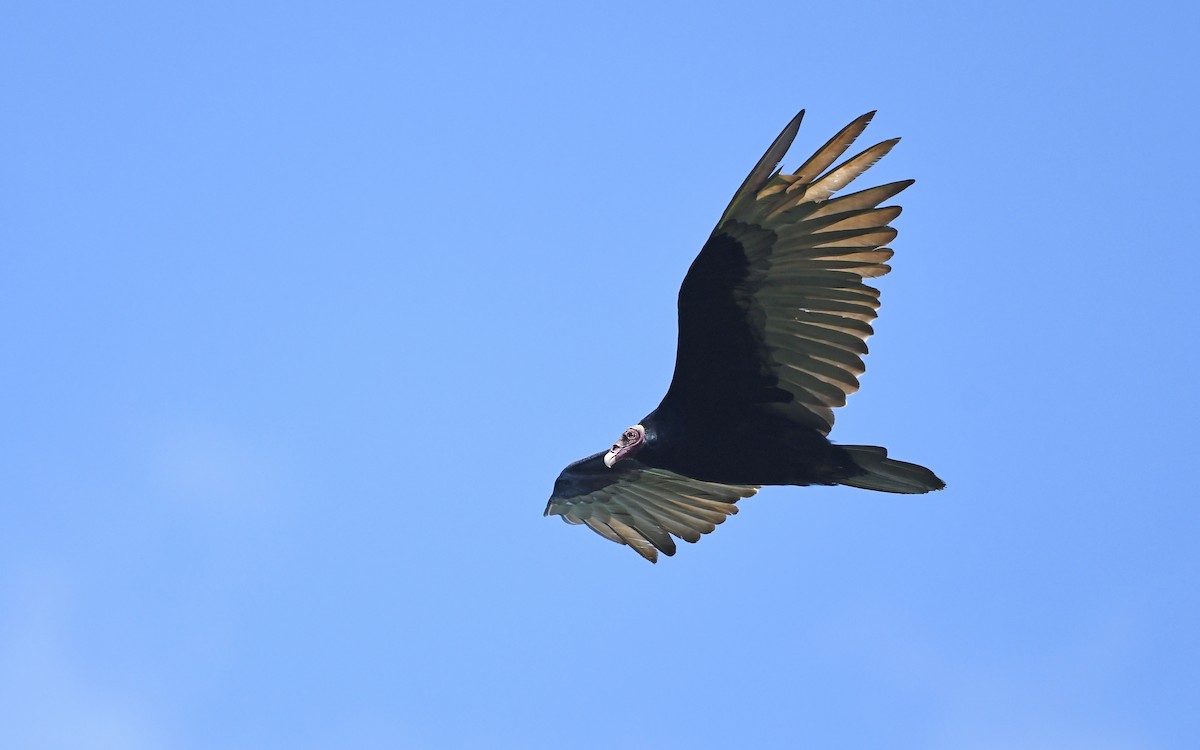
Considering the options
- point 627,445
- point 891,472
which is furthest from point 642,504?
point 891,472

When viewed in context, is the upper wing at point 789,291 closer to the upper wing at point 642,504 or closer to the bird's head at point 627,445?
the bird's head at point 627,445

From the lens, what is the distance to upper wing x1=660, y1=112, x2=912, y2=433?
716 cm

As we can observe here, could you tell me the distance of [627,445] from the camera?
7.93 metres

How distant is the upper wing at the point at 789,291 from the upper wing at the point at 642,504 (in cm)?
145

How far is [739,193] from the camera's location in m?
7.14

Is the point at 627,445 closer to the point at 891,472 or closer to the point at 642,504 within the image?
the point at 642,504

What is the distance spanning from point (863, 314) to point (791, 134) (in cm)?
108

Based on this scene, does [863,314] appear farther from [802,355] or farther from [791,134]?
[791,134]

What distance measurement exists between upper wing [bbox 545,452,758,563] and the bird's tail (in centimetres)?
165

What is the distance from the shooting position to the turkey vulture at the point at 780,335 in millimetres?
7188

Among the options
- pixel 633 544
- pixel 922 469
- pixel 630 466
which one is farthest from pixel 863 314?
pixel 633 544

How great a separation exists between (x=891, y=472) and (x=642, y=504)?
2.27 m

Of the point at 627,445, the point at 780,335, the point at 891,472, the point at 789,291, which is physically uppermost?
the point at 789,291

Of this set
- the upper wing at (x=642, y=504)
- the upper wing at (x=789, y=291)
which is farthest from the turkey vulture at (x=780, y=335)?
the upper wing at (x=642, y=504)
